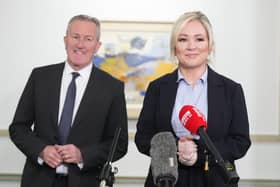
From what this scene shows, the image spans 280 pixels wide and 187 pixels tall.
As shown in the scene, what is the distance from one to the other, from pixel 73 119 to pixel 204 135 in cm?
89

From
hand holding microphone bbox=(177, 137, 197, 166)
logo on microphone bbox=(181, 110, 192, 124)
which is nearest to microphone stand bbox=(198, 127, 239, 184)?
logo on microphone bbox=(181, 110, 192, 124)

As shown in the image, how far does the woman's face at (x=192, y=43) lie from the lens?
1871 millimetres

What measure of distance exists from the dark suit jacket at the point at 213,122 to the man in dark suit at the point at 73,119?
0.24 meters

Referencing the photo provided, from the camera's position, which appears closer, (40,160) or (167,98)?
(167,98)

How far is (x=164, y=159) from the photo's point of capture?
1.41 m

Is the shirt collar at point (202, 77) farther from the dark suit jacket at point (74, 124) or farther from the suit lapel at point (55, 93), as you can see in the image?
the suit lapel at point (55, 93)

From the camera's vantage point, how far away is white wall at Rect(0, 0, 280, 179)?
328cm

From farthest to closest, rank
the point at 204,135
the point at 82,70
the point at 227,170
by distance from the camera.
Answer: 1. the point at 82,70
2. the point at 204,135
3. the point at 227,170

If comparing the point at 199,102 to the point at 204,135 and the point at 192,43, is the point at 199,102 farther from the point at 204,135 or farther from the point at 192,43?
the point at 204,135

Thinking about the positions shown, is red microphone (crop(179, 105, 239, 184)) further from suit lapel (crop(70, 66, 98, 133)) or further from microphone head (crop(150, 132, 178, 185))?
suit lapel (crop(70, 66, 98, 133))

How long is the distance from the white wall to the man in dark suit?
1.11 metres

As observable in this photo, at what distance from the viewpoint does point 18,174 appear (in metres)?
3.38

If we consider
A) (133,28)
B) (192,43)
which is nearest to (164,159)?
(192,43)

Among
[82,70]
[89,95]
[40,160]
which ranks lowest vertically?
[40,160]
